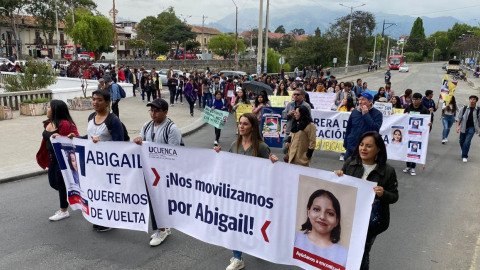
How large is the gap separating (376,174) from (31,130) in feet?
38.2

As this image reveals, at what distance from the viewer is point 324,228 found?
3428 mm

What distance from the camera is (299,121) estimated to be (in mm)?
5801

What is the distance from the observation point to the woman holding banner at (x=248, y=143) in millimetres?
4117

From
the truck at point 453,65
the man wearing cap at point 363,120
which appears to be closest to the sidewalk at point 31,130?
the man wearing cap at point 363,120

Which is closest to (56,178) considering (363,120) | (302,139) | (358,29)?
(302,139)

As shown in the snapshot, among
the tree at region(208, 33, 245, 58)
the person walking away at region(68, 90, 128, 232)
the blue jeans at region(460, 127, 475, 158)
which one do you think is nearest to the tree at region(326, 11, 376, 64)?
Answer: the tree at region(208, 33, 245, 58)

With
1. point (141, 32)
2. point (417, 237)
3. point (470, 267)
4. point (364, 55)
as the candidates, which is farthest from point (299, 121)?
point (141, 32)

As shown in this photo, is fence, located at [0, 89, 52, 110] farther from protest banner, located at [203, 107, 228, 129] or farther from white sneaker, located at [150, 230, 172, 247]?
white sneaker, located at [150, 230, 172, 247]

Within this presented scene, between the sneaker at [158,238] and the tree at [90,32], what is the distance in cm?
5579

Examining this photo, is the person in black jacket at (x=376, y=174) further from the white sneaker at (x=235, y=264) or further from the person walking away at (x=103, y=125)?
the person walking away at (x=103, y=125)

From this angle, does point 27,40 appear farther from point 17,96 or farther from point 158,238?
point 158,238

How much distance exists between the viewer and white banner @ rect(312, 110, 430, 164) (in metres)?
8.65

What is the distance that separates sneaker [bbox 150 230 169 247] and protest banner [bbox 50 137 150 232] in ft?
0.85

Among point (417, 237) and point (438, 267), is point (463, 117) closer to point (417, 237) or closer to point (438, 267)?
point (417, 237)
